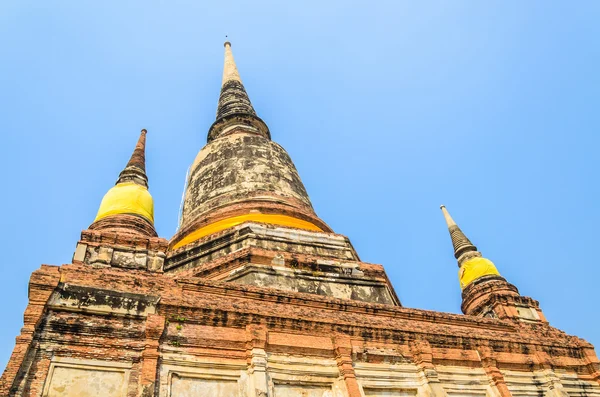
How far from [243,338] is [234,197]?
263 inches

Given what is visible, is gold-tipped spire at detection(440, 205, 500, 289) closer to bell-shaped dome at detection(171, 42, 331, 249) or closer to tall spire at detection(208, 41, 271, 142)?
bell-shaped dome at detection(171, 42, 331, 249)

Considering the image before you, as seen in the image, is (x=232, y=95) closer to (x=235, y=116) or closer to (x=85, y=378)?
(x=235, y=116)

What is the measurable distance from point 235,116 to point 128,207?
8.40 meters

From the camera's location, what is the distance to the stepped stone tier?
6.25m

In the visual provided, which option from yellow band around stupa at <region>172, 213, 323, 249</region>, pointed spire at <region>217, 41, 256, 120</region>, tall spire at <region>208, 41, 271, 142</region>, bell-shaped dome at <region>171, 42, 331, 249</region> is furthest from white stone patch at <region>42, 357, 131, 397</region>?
pointed spire at <region>217, 41, 256, 120</region>

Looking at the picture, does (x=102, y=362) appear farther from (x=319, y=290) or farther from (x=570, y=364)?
(x=570, y=364)

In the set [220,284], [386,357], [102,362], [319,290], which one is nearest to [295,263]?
[319,290]

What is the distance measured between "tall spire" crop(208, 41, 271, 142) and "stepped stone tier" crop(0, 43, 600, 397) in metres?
4.43

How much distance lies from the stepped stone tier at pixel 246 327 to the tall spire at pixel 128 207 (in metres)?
0.03

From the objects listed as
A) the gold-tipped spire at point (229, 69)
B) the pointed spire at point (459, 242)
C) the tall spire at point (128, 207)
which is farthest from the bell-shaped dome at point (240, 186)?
the pointed spire at point (459, 242)

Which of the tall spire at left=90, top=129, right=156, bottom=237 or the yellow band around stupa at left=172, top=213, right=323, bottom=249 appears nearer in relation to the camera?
the tall spire at left=90, top=129, right=156, bottom=237

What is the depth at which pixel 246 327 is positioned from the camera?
727 cm

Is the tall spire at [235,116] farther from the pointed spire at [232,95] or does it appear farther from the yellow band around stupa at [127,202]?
the yellow band around stupa at [127,202]

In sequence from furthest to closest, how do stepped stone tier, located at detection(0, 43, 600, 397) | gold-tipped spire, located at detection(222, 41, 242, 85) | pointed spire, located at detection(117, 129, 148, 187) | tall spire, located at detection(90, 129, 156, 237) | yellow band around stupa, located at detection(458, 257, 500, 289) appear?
gold-tipped spire, located at detection(222, 41, 242, 85) → yellow band around stupa, located at detection(458, 257, 500, 289) → pointed spire, located at detection(117, 129, 148, 187) → tall spire, located at detection(90, 129, 156, 237) → stepped stone tier, located at detection(0, 43, 600, 397)
